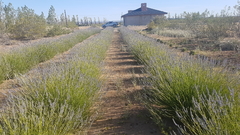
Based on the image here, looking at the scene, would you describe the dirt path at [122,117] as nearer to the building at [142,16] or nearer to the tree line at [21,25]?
the tree line at [21,25]

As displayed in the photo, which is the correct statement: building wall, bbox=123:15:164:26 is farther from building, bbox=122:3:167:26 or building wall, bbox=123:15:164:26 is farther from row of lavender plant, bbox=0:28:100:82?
row of lavender plant, bbox=0:28:100:82

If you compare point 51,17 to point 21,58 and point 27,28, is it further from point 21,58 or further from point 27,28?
point 21,58

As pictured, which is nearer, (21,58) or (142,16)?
(21,58)

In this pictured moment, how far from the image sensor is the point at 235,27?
47.4ft

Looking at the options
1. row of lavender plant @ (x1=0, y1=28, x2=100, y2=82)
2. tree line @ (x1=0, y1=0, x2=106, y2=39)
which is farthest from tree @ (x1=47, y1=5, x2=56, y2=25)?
row of lavender plant @ (x1=0, y1=28, x2=100, y2=82)

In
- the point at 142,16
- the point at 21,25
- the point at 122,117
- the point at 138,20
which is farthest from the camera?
the point at 138,20

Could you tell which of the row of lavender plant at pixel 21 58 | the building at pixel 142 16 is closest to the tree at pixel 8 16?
the row of lavender plant at pixel 21 58

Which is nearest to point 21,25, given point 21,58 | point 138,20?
point 21,58

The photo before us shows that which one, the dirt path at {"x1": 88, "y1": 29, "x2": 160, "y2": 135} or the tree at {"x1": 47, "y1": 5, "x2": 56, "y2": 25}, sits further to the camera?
the tree at {"x1": 47, "y1": 5, "x2": 56, "y2": 25}

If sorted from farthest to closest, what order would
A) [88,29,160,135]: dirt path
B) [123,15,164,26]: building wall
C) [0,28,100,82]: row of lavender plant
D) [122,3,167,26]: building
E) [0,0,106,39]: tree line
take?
[123,15,164,26]: building wall < [122,3,167,26]: building < [0,0,106,39]: tree line < [0,28,100,82]: row of lavender plant < [88,29,160,135]: dirt path

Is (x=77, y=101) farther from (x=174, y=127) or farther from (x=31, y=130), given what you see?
(x=174, y=127)

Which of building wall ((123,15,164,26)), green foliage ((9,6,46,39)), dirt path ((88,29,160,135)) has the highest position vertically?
building wall ((123,15,164,26))

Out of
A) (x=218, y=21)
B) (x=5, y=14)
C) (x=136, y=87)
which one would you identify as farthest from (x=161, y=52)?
(x=5, y=14)

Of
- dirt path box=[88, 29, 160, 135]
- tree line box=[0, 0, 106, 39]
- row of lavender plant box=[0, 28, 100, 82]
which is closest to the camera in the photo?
dirt path box=[88, 29, 160, 135]
